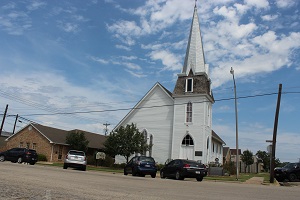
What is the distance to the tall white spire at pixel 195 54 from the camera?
41.2 meters

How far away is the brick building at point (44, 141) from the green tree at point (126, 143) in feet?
37.0

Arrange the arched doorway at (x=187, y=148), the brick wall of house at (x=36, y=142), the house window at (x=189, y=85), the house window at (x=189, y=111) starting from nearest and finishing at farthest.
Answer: the arched doorway at (x=187, y=148), the house window at (x=189, y=111), the house window at (x=189, y=85), the brick wall of house at (x=36, y=142)

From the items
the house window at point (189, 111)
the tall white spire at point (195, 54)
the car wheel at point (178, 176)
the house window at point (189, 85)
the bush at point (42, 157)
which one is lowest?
the car wheel at point (178, 176)

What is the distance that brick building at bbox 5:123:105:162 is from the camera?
44.5 m

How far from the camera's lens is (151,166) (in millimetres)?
23297

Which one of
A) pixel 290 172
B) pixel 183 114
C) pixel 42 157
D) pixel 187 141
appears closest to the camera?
pixel 290 172

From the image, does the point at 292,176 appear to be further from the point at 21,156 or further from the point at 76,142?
the point at 76,142

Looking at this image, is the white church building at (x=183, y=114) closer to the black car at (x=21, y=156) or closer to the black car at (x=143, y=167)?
the black car at (x=21, y=156)

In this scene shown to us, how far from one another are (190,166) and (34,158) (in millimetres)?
17722

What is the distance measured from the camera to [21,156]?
32.5 meters

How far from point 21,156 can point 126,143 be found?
10.6 m

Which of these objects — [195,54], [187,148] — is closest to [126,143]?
[187,148]

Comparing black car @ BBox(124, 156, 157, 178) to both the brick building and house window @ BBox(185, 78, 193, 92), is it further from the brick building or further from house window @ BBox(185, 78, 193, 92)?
the brick building

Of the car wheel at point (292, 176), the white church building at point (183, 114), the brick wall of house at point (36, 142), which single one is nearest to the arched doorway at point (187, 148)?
the white church building at point (183, 114)
